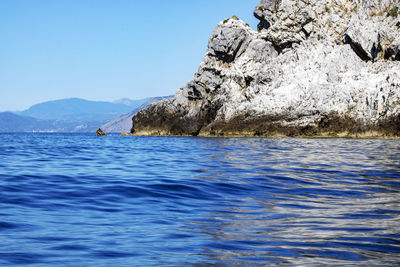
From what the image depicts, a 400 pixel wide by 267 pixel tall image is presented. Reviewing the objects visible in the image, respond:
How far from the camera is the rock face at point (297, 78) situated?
153 ft

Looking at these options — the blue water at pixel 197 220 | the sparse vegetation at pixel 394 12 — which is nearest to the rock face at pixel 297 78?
the sparse vegetation at pixel 394 12

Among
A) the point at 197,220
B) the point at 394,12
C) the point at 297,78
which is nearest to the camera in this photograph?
the point at 197,220

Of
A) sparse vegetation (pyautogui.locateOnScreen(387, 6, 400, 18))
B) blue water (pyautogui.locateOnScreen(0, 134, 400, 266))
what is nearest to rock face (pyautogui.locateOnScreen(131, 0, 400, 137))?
sparse vegetation (pyautogui.locateOnScreen(387, 6, 400, 18))

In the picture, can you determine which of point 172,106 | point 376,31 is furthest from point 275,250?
point 172,106

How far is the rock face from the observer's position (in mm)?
46719

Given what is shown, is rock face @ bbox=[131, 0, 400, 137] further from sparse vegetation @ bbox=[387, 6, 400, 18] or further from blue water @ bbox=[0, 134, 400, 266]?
blue water @ bbox=[0, 134, 400, 266]

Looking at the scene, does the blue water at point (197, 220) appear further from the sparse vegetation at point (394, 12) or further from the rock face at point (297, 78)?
the sparse vegetation at point (394, 12)

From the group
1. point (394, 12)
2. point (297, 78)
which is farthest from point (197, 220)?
point (394, 12)

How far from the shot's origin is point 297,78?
176 feet

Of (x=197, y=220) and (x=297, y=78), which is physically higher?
(x=297, y=78)

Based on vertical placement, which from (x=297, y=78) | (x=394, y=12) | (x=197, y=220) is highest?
(x=394, y=12)

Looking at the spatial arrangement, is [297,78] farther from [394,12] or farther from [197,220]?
[197,220]

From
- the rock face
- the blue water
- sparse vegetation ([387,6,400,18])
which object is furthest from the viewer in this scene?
sparse vegetation ([387,6,400,18])

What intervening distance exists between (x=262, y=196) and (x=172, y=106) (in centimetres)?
5827
